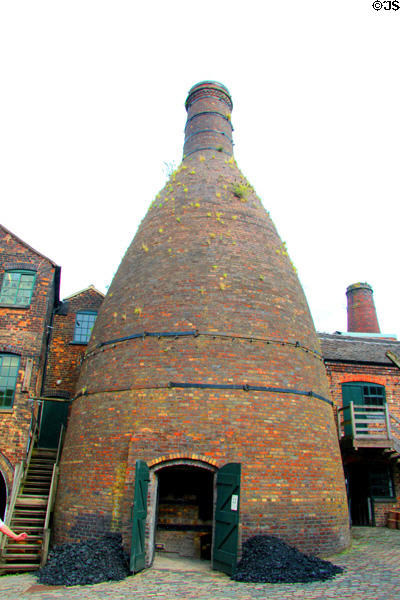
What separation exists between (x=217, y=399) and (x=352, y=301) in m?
18.7

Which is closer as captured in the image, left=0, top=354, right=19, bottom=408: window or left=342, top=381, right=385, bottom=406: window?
left=0, top=354, right=19, bottom=408: window

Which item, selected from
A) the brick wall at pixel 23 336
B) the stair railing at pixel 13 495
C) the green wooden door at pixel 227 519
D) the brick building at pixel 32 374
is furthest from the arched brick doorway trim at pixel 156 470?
the brick wall at pixel 23 336

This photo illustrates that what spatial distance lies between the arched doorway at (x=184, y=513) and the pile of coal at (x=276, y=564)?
1.39 metres

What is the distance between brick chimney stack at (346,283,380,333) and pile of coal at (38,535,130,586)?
20045 millimetres

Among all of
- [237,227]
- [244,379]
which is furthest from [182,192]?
[244,379]

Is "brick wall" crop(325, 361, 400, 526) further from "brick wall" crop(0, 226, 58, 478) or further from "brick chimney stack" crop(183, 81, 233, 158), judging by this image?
"brick wall" crop(0, 226, 58, 478)

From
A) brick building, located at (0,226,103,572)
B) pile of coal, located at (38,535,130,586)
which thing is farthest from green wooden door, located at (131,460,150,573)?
brick building, located at (0,226,103,572)

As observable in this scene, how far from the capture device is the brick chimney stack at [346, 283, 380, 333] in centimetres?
2469

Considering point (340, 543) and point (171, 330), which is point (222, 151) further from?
point (340, 543)

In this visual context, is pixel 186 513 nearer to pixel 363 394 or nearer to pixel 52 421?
pixel 52 421

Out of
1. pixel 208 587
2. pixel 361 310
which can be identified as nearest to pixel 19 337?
pixel 208 587

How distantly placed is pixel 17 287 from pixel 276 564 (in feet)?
36.8

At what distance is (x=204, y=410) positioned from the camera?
351 inches

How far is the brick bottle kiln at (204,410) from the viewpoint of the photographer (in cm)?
845
